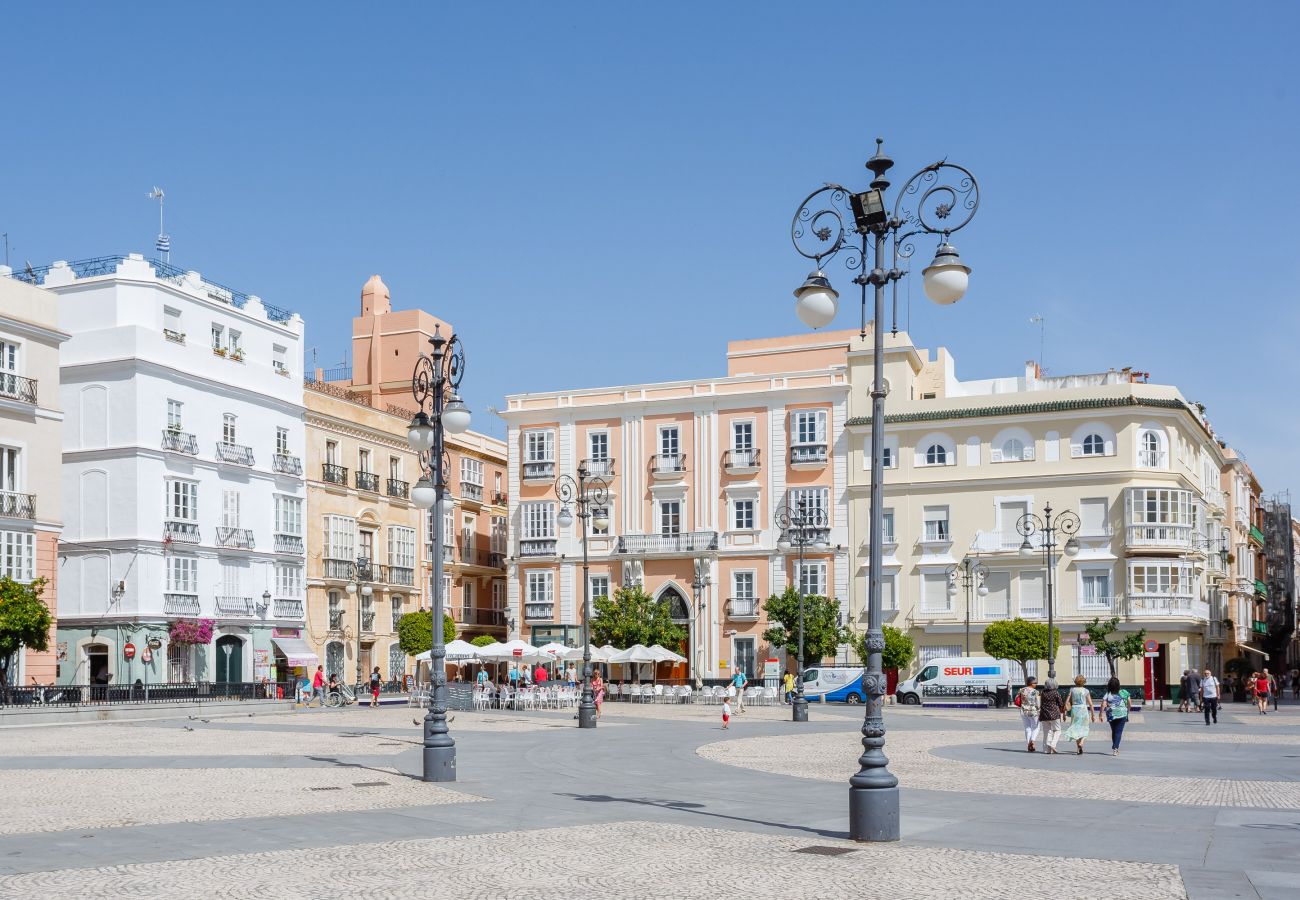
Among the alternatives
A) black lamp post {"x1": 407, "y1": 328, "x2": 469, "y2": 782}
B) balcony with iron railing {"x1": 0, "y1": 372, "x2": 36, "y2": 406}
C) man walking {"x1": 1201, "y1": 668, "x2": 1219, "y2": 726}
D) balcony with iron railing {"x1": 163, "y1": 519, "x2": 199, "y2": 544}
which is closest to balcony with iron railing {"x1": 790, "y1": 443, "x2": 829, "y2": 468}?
man walking {"x1": 1201, "y1": 668, "x2": 1219, "y2": 726}

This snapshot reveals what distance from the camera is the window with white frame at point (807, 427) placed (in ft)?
204

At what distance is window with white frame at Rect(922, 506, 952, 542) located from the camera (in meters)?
60.1

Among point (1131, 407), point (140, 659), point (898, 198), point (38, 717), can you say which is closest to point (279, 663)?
point (140, 659)

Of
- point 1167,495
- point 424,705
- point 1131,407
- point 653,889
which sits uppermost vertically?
point 1131,407

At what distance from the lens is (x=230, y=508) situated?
177ft

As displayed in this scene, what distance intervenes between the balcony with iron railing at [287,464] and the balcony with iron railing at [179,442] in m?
4.83

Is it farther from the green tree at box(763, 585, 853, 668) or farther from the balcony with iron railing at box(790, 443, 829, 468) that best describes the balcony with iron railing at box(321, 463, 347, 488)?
the balcony with iron railing at box(790, 443, 829, 468)

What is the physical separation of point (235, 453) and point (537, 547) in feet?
55.3

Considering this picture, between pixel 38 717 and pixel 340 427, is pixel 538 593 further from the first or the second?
pixel 38 717

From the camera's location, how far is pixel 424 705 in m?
48.4

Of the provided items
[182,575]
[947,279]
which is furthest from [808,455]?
[947,279]

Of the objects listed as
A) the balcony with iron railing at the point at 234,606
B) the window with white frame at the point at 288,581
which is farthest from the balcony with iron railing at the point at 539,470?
the balcony with iron railing at the point at 234,606

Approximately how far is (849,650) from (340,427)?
25.1 m

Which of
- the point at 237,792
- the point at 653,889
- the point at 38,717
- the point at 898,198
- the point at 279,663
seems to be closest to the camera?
the point at 653,889
